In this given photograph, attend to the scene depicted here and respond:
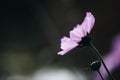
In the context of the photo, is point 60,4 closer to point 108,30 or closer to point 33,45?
point 33,45

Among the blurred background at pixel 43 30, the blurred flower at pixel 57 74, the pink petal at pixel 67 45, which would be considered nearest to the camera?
the pink petal at pixel 67 45

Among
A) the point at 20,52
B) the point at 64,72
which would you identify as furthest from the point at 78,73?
the point at 20,52

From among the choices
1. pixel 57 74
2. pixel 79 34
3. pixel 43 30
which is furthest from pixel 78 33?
pixel 43 30

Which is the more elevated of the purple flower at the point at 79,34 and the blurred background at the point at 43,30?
the blurred background at the point at 43,30

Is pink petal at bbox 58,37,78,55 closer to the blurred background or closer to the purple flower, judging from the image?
the purple flower

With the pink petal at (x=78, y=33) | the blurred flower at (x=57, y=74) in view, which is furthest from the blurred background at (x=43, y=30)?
the pink petal at (x=78, y=33)

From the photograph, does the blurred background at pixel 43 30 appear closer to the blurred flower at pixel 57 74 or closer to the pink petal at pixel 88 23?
the blurred flower at pixel 57 74

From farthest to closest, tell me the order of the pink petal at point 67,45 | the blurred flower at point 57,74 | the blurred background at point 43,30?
the blurred background at point 43,30, the blurred flower at point 57,74, the pink petal at point 67,45

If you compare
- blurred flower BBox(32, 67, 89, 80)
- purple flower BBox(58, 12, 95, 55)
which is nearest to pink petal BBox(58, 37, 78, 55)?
purple flower BBox(58, 12, 95, 55)

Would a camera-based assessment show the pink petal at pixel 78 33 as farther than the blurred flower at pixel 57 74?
No

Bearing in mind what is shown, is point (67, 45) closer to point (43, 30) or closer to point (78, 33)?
point (78, 33)
